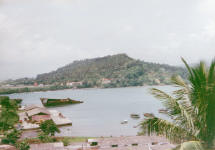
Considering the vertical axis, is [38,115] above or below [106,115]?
above

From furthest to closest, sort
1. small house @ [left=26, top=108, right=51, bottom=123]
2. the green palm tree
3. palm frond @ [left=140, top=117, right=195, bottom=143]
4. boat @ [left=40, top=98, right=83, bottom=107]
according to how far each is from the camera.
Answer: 1. boat @ [left=40, top=98, right=83, bottom=107]
2. small house @ [left=26, top=108, right=51, bottom=123]
3. palm frond @ [left=140, top=117, right=195, bottom=143]
4. the green palm tree

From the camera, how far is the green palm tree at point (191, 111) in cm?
446

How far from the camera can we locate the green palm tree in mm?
4461

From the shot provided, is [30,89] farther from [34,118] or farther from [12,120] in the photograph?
[12,120]

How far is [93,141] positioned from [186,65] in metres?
15.3

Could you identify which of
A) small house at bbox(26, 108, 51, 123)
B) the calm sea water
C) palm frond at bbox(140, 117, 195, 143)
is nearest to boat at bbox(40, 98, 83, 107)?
the calm sea water

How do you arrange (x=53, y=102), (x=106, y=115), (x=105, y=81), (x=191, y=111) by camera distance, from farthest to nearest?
1. (x=105, y=81)
2. (x=53, y=102)
3. (x=106, y=115)
4. (x=191, y=111)

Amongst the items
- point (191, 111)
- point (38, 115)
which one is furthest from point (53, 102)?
point (191, 111)

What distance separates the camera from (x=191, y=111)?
15.9 feet

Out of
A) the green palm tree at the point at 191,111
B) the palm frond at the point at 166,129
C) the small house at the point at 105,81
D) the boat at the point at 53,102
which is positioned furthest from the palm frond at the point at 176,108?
the small house at the point at 105,81

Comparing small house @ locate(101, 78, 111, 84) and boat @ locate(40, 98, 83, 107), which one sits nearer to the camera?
boat @ locate(40, 98, 83, 107)

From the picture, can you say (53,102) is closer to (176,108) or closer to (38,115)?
(38,115)

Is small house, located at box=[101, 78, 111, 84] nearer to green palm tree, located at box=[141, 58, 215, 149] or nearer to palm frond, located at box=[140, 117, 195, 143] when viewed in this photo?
green palm tree, located at box=[141, 58, 215, 149]

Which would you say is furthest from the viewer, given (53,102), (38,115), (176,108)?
(53,102)
